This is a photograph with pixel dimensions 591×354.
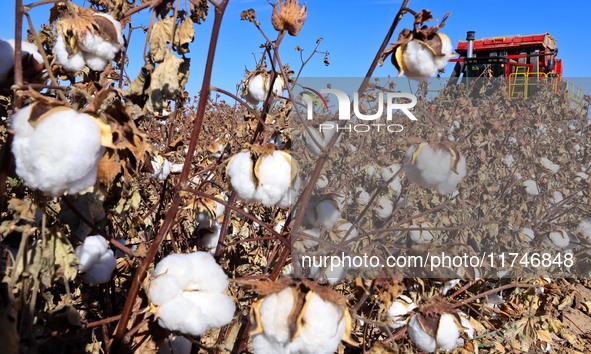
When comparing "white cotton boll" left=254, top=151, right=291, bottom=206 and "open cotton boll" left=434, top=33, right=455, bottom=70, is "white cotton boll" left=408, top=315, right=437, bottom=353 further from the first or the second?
"open cotton boll" left=434, top=33, right=455, bottom=70

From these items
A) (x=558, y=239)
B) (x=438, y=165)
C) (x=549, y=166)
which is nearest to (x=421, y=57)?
(x=438, y=165)

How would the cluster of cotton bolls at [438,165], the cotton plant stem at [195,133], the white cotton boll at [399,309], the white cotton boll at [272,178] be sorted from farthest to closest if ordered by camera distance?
the white cotton boll at [399,309] < the cluster of cotton bolls at [438,165] < the white cotton boll at [272,178] < the cotton plant stem at [195,133]

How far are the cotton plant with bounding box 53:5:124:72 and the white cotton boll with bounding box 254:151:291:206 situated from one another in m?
0.35

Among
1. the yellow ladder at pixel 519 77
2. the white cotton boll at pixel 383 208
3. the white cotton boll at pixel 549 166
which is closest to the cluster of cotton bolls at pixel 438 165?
the white cotton boll at pixel 383 208

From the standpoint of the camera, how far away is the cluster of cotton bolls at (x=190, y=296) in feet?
3.05

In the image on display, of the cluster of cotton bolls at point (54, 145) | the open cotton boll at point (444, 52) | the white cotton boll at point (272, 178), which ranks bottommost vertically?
the white cotton boll at point (272, 178)

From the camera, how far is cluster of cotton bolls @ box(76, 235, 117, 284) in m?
1.26

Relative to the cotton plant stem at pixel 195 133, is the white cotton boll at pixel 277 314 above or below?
below

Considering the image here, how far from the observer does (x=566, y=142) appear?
477 cm

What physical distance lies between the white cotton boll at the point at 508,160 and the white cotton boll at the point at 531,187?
336mm

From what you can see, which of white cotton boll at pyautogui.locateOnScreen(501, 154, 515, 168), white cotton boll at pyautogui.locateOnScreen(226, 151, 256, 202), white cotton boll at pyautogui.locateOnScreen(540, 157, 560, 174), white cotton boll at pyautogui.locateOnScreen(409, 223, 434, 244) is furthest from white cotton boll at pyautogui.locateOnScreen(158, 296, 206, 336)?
white cotton boll at pyautogui.locateOnScreen(540, 157, 560, 174)

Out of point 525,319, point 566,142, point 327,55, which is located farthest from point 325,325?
point 566,142

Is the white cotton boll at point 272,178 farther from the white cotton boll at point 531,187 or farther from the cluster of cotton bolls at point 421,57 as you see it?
the white cotton boll at point 531,187

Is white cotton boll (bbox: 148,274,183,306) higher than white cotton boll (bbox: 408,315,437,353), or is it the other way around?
white cotton boll (bbox: 148,274,183,306)
